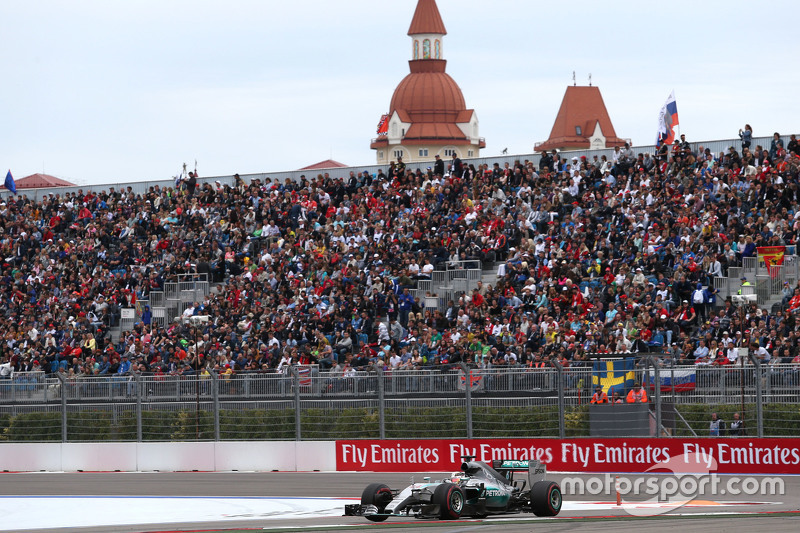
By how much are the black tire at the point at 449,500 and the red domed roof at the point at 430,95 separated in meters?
116

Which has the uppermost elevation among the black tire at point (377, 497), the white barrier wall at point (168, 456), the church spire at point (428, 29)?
the church spire at point (428, 29)

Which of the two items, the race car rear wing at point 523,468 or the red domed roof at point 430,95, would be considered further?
the red domed roof at point 430,95

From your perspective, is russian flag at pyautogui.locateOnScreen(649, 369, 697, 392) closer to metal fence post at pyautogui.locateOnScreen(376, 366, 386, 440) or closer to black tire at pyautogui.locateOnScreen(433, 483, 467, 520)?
metal fence post at pyautogui.locateOnScreen(376, 366, 386, 440)

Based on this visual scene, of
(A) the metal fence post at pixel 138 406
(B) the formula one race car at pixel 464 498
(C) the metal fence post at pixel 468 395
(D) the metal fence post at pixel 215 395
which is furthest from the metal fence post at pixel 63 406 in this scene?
(B) the formula one race car at pixel 464 498

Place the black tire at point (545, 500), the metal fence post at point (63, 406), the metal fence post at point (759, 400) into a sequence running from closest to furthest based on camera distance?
the black tire at point (545, 500)
the metal fence post at point (759, 400)
the metal fence post at point (63, 406)

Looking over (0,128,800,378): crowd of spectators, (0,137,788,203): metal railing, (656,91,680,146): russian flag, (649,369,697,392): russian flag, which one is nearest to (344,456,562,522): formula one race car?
(649,369,697,392): russian flag

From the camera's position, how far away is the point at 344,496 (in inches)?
760

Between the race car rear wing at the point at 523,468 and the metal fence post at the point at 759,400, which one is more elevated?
the metal fence post at the point at 759,400

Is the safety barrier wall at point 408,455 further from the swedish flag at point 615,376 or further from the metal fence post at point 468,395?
the swedish flag at point 615,376

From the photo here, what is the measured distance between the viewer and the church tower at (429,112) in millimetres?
128375

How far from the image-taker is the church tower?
128375 millimetres

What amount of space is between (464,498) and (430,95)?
116 meters

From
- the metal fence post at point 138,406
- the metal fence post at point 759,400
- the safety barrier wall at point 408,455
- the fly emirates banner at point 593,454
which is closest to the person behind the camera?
the fly emirates banner at point 593,454

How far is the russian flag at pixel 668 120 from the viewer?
3541 centimetres
